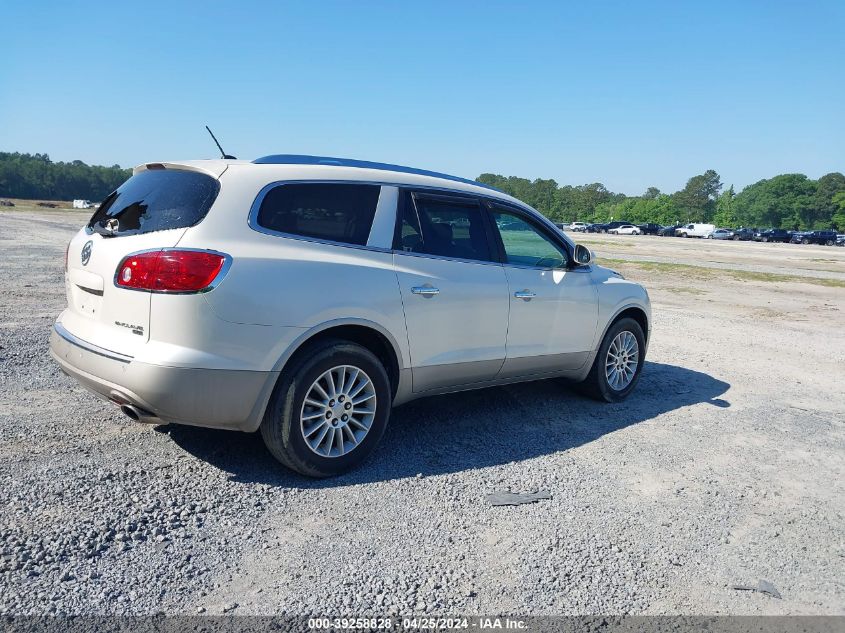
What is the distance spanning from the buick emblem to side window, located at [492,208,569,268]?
9.47 feet

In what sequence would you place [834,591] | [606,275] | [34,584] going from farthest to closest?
[606,275] → [834,591] → [34,584]

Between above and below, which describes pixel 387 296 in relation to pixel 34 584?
above

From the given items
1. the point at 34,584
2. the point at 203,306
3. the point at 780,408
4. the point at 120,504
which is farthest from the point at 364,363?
the point at 780,408

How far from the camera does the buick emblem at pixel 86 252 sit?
4.19 metres

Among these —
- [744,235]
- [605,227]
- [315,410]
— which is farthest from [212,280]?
[605,227]

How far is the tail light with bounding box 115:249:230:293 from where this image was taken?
362 cm

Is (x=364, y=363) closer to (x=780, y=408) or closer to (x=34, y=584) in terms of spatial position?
(x=34, y=584)

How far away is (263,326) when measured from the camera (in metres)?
3.77

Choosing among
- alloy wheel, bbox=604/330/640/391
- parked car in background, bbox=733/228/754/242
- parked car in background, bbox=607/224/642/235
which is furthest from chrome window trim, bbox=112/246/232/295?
parked car in background, bbox=607/224/642/235

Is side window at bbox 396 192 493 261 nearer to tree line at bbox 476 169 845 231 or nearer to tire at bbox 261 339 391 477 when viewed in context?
tire at bbox 261 339 391 477

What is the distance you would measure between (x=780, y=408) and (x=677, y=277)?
1618cm

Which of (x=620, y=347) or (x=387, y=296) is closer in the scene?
(x=387, y=296)

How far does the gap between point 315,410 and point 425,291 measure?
3.56 feet

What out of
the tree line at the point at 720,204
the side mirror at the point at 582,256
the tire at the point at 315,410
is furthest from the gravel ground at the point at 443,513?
the tree line at the point at 720,204
